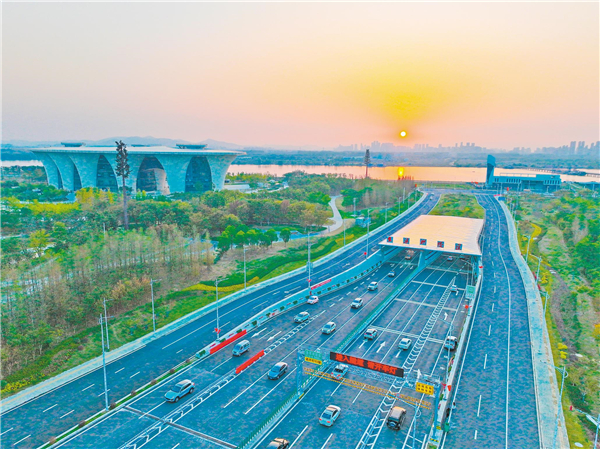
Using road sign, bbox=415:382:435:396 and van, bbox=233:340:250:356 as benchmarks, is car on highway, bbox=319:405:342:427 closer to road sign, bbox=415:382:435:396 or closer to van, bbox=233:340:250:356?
road sign, bbox=415:382:435:396

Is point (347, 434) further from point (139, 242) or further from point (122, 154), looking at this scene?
point (122, 154)

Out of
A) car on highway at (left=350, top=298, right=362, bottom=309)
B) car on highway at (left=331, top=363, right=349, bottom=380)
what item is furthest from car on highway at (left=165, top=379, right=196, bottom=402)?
car on highway at (left=350, top=298, right=362, bottom=309)

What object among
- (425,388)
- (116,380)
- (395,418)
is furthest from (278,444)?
(116,380)

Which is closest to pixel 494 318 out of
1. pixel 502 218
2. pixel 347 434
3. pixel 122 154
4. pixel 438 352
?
pixel 438 352

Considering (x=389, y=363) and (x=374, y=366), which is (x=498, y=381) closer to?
(x=389, y=363)

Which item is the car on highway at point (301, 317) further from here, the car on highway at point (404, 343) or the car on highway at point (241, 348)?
the car on highway at point (404, 343)

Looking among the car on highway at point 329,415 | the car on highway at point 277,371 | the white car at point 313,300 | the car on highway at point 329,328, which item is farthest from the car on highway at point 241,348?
the white car at point 313,300
